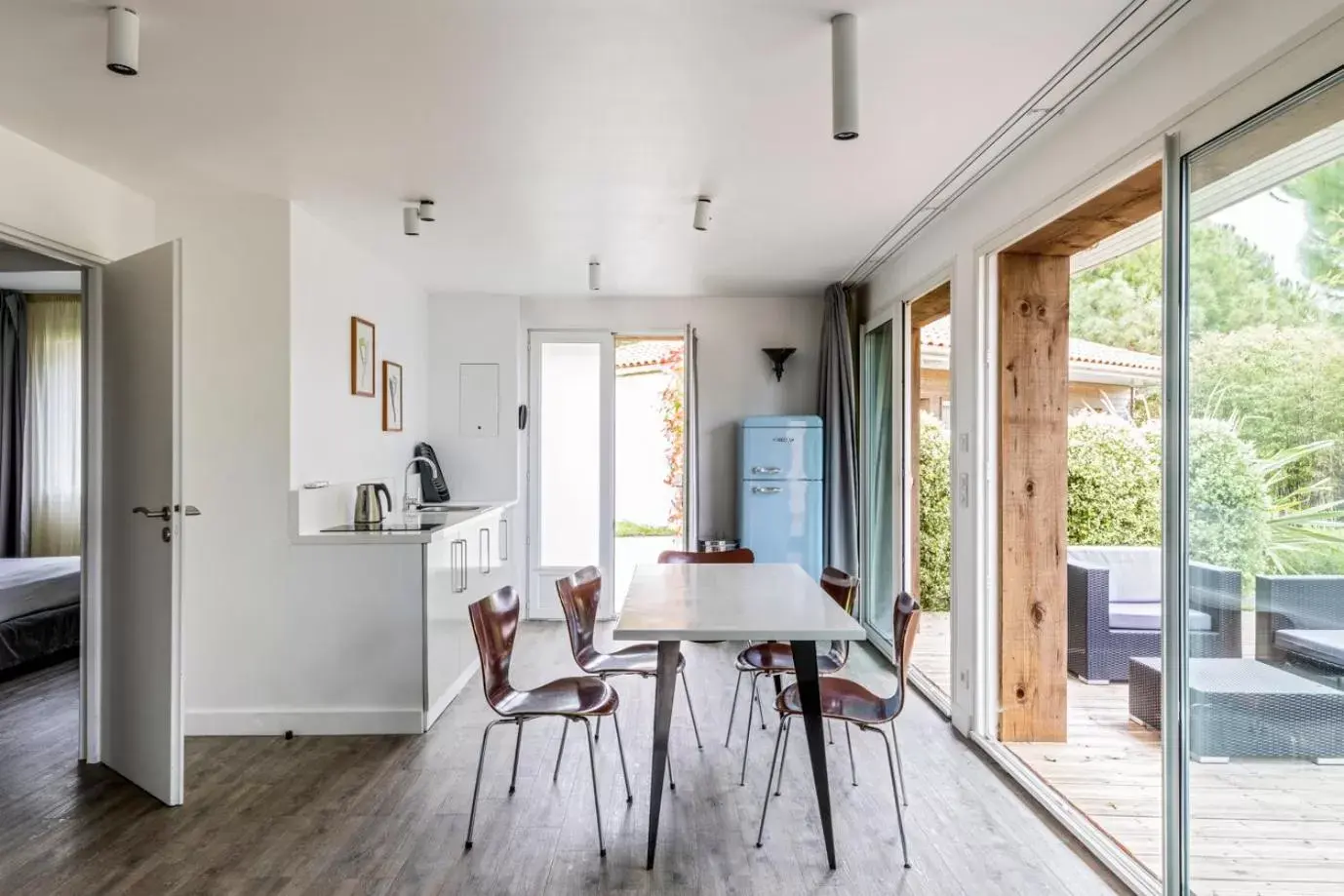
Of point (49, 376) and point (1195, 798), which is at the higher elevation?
point (49, 376)

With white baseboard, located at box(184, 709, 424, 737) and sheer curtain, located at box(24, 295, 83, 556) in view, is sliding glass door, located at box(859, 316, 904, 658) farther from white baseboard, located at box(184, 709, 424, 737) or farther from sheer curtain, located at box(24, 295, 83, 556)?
sheer curtain, located at box(24, 295, 83, 556)

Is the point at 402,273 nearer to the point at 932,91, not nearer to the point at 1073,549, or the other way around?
the point at 932,91

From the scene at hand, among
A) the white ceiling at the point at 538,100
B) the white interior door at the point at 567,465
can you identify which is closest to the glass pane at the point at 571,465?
the white interior door at the point at 567,465

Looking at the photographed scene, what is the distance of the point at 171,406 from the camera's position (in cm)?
303

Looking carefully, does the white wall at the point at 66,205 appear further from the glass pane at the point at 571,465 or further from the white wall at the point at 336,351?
the glass pane at the point at 571,465

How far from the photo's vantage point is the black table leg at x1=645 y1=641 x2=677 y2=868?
257 cm

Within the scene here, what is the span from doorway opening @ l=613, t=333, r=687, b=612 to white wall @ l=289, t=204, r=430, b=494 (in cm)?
275

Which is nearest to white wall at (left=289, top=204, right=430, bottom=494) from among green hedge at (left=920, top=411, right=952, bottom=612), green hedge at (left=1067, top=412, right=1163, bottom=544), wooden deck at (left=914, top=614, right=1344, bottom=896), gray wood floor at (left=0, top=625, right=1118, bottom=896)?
gray wood floor at (left=0, top=625, right=1118, bottom=896)

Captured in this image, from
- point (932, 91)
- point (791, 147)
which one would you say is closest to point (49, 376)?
point (791, 147)

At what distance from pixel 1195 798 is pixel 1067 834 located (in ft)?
2.44

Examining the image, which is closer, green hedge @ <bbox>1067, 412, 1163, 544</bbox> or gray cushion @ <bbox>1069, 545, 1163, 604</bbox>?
gray cushion @ <bbox>1069, 545, 1163, 604</bbox>

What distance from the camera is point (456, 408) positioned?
6117 mm

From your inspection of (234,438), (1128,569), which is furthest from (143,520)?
(1128,569)

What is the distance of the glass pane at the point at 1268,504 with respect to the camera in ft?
5.64
